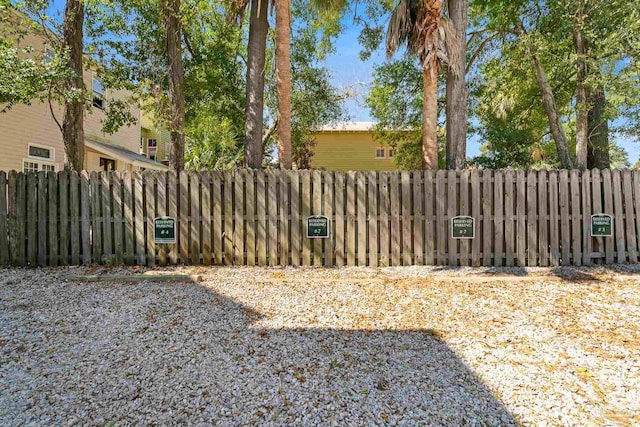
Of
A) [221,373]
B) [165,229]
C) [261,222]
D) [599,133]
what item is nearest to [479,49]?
[599,133]

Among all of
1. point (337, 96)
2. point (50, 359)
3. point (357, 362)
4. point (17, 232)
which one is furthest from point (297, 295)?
point (337, 96)

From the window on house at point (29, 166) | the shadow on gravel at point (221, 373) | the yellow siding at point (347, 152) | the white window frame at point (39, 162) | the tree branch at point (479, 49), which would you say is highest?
the tree branch at point (479, 49)

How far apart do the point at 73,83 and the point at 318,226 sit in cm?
639

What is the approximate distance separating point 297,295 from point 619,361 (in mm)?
3556

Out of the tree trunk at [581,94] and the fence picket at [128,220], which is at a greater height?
the tree trunk at [581,94]

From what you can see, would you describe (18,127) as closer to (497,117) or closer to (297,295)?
(297,295)

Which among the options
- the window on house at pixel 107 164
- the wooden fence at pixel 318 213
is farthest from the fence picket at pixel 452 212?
the window on house at pixel 107 164

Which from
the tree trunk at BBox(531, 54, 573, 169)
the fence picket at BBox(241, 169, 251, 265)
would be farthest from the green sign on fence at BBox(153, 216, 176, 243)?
the tree trunk at BBox(531, 54, 573, 169)

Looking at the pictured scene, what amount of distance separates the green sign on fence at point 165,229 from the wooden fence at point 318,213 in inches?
4.3

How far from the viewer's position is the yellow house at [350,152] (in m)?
23.3

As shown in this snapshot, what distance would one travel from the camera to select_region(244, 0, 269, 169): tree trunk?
8.70m

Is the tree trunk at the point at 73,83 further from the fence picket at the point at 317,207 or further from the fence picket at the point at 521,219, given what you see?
the fence picket at the point at 521,219

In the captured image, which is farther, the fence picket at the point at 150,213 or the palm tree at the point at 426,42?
the palm tree at the point at 426,42

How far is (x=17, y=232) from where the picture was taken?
6.95 metres
